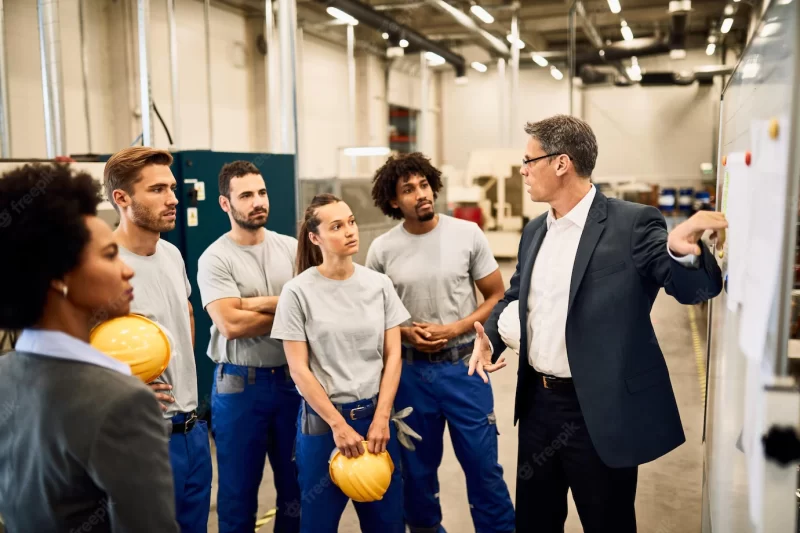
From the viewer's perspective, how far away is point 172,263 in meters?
2.32

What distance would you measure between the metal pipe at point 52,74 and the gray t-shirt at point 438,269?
102 inches

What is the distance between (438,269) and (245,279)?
2.75ft

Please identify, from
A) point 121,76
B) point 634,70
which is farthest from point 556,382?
point 634,70

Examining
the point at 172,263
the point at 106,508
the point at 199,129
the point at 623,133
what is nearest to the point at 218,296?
the point at 172,263

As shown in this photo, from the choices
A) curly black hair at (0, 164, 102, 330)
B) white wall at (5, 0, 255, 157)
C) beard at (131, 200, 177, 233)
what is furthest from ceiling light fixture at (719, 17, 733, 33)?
curly black hair at (0, 164, 102, 330)

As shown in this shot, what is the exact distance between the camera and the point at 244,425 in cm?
267

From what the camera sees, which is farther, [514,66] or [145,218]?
[514,66]

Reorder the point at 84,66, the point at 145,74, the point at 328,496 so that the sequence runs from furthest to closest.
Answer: the point at 84,66
the point at 145,74
the point at 328,496

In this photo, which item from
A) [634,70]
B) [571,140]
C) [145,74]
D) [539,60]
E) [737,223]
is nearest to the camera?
[737,223]

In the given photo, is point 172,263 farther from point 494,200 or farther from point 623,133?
point 623,133

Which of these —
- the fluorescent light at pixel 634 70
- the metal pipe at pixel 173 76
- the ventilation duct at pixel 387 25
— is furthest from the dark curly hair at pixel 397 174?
the fluorescent light at pixel 634 70

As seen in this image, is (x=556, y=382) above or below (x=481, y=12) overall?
below

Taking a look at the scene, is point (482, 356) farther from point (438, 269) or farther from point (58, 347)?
point (58, 347)
